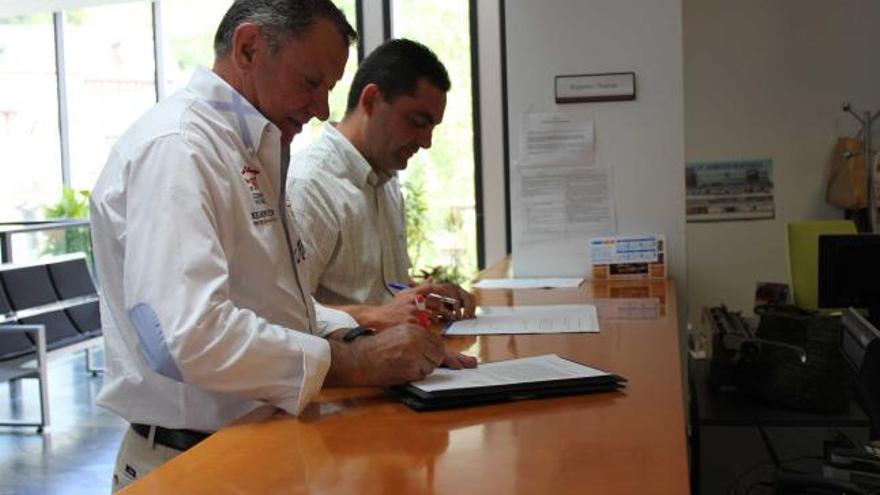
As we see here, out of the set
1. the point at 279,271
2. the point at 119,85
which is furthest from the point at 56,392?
the point at 279,271

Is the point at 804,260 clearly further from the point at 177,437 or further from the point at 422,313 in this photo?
the point at 177,437

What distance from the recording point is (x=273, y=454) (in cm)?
125

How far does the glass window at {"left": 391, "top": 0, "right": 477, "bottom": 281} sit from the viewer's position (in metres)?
6.73

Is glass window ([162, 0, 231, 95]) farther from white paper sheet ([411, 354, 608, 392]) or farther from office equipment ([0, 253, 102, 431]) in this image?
white paper sheet ([411, 354, 608, 392])

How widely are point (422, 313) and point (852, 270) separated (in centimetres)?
126

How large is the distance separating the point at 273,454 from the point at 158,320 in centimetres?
24

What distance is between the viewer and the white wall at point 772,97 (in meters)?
6.02

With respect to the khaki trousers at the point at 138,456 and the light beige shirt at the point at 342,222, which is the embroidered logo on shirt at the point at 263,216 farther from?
the light beige shirt at the point at 342,222

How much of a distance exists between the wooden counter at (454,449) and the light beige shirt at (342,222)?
771 millimetres

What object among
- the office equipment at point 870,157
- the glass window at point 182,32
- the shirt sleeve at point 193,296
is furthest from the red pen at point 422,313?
the glass window at point 182,32

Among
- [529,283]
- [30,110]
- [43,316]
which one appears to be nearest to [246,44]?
[529,283]

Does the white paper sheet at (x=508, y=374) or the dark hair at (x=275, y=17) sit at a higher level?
the dark hair at (x=275, y=17)

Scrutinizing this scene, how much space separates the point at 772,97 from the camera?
6082mm

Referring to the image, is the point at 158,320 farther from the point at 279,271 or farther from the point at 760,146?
the point at 760,146
